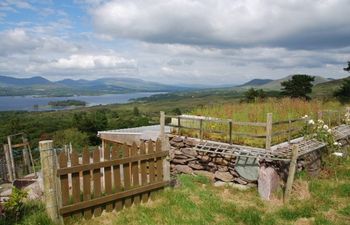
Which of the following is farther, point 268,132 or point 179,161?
point 179,161

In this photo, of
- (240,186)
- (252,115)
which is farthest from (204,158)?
(252,115)

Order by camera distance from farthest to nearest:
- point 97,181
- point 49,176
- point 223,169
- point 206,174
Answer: point 206,174, point 223,169, point 97,181, point 49,176

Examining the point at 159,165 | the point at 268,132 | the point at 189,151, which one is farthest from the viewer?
the point at 189,151

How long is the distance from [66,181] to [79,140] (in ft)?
120

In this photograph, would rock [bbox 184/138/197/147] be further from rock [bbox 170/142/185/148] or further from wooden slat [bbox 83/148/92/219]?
wooden slat [bbox 83/148/92/219]

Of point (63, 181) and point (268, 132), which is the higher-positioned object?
point (268, 132)

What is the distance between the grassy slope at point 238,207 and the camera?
618 cm

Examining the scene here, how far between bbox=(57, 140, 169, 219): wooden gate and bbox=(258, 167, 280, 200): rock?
224 cm

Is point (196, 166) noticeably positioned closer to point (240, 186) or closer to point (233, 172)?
point (233, 172)

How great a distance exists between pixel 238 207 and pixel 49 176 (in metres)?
3.89

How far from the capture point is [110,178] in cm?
642

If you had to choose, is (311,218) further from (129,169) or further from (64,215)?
(64,215)

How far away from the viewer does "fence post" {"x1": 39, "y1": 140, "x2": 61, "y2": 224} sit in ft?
18.2

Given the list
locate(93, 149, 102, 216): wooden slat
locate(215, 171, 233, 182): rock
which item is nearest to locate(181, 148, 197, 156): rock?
locate(215, 171, 233, 182): rock
